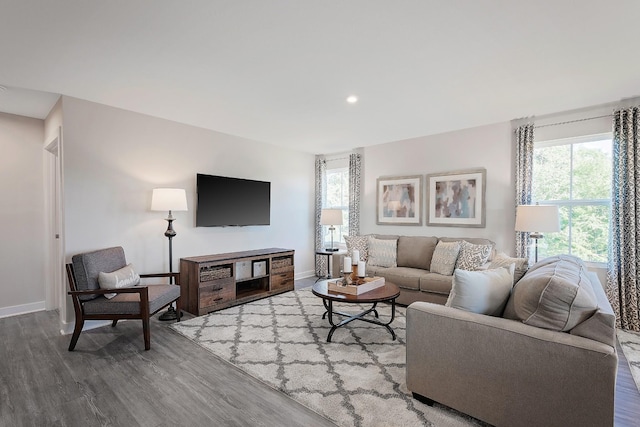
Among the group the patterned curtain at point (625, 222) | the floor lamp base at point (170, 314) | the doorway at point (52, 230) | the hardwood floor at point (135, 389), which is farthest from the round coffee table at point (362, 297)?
the doorway at point (52, 230)

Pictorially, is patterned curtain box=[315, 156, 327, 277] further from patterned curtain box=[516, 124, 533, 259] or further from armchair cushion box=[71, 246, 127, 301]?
armchair cushion box=[71, 246, 127, 301]

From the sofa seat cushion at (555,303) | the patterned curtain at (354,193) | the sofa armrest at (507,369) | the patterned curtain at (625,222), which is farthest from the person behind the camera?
the patterned curtain at (354,193)

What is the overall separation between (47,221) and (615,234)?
6850mm

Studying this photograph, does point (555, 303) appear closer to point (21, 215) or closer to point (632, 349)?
point (632, 349)

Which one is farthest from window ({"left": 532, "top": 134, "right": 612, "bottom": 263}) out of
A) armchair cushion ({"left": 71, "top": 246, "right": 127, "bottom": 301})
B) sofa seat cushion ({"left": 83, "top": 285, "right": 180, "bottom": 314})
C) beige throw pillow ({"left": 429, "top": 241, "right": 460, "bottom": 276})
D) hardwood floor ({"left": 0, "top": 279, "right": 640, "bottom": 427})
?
armchair cushion ({"left": 71, "top": 246, "right": 127, "bottom": 301})

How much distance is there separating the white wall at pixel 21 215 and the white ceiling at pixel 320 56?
30 centimetres

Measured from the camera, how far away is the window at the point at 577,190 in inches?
145

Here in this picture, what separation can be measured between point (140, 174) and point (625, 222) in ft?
18.3

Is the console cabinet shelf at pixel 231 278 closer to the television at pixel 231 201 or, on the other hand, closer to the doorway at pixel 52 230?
the television at pixel 231 201

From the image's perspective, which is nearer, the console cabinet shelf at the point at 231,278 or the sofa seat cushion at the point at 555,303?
the sofa seat cushion at the point at 555,303

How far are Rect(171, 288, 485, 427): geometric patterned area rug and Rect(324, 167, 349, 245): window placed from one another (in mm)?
2204

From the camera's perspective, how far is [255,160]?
5.27 meters

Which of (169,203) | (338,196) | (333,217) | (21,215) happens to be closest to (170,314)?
(169,203)

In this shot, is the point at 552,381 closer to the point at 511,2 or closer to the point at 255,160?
the point at 511,2
